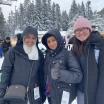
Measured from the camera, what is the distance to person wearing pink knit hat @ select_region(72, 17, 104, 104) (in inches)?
125

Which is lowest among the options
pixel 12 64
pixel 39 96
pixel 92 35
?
pixel 39 96

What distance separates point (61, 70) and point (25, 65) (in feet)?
1.61

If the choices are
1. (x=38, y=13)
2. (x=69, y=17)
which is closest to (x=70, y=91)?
(x=38, y=13)

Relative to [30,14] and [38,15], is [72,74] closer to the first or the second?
[38,15]

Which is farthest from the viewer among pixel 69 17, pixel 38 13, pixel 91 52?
pixel 69 17

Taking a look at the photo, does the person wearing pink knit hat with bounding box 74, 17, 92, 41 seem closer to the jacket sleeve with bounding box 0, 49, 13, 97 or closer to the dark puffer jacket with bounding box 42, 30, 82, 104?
the dark puffer jacket with bounding box 42, 30, 82, 104

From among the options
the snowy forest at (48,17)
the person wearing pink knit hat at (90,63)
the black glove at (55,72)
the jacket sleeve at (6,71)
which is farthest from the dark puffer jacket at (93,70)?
the snowy forest at (48,17)

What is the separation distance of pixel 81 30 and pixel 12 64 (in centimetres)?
88

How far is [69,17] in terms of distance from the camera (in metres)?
75.0

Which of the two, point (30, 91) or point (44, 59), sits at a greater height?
point (44, 59)

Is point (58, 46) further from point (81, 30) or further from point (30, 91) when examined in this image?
point (30, 91)

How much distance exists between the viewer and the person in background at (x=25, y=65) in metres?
3.54

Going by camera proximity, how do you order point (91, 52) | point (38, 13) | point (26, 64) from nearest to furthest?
point (91, 52) → point (26, 64) → point (38, 13)

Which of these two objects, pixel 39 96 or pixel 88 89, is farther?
pixel 39 96
